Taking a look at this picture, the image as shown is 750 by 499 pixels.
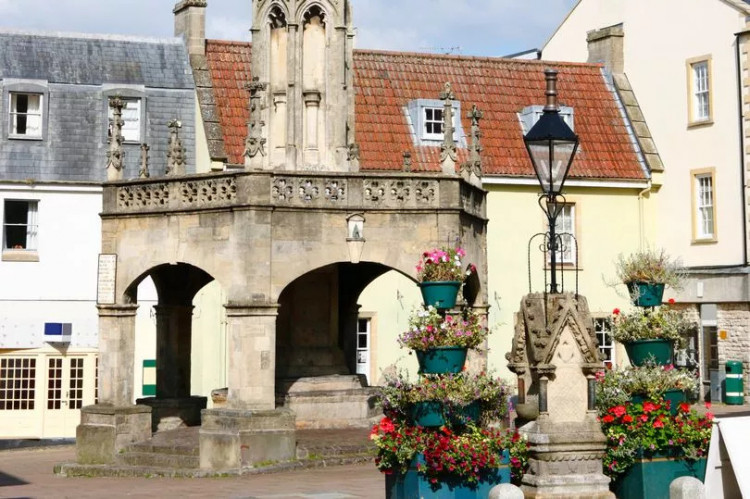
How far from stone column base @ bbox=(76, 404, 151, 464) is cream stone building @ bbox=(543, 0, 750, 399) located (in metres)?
16.9

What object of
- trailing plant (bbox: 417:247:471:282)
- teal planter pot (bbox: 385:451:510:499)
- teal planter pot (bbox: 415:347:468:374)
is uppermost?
trailing plant (bbox: 417:247:471:282)

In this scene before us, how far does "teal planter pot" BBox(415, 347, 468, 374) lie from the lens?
1415 centimetres

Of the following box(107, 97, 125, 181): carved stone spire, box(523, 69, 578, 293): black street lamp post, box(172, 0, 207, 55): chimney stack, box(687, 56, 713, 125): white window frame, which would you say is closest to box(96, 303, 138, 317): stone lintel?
box(107, 97, 125, 181): carved stone spire

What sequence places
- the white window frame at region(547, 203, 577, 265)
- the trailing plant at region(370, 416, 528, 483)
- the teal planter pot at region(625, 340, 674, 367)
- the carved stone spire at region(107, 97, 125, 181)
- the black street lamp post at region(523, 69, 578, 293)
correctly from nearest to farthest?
the trailing plant at region(370, 416, 528, 483), the black street lamp post at region(523, 69, 578, 293), the teal planter pot at region(625, 340, 674, 367), the carved stone spire at region(107, 97, 125, 181), the white window frame at region(547, 203, 577, 265)

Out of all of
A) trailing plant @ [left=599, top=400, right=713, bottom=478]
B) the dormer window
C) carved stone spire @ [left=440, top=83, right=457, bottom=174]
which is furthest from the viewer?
the dormer window

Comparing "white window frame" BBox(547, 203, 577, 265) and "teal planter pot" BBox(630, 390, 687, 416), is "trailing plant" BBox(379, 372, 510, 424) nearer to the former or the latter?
"teal planter pot" BBox(630, 390, 687, 416)

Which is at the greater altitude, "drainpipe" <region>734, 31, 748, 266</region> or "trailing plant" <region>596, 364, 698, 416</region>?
"drainpipe" <region>734, 31, 748, 266</region>

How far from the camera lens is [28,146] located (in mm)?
32844

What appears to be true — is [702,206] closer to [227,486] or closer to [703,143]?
[703,143]

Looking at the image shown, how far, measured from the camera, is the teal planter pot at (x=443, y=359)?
1415cm

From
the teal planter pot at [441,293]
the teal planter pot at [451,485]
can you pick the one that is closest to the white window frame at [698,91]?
the teal planter pot at [441,293]

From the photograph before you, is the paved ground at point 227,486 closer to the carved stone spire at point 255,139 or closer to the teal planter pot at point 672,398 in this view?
the teal planter pot at point 672,398

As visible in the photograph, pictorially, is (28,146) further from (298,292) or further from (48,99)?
(298,292)

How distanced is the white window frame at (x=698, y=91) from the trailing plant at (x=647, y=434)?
22.3 metres
